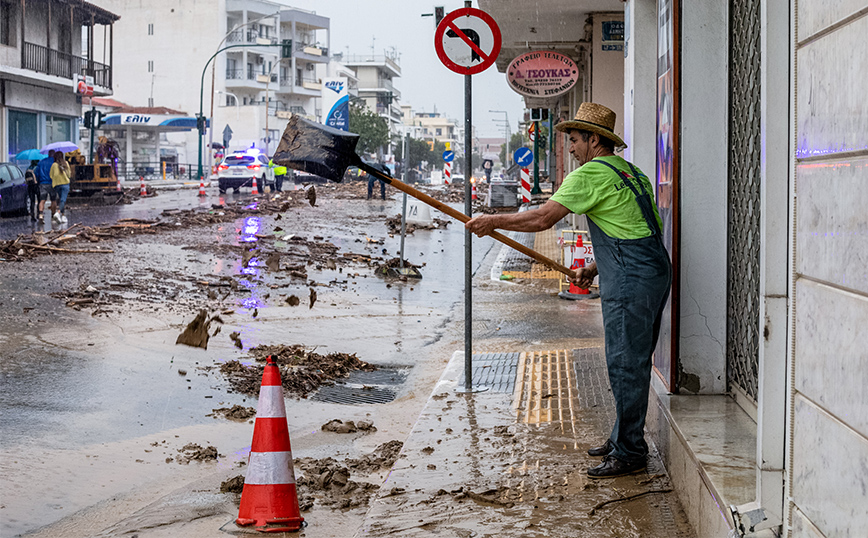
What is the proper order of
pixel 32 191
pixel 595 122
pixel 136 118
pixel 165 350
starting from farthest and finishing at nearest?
pixel 136 118, pixel 32 191, pixel 165 350, pixel 595 122

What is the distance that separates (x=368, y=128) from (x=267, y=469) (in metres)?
96.3

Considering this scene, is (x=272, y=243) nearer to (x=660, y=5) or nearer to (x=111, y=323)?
(x=111, y=323)

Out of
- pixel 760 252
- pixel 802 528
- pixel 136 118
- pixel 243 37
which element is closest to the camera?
pixel 802 528

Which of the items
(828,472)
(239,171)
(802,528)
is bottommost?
(802,528)

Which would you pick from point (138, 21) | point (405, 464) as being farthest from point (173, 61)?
point (405, 464)

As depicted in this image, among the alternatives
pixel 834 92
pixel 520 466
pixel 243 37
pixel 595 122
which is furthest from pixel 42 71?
pixel 243 37

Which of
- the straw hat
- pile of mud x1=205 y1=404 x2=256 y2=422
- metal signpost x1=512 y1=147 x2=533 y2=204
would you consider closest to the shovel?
the straw hat

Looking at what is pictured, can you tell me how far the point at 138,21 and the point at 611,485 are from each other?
8765cm

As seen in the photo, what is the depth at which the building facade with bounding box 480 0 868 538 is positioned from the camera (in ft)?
7.54

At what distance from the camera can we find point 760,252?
10.5 ft

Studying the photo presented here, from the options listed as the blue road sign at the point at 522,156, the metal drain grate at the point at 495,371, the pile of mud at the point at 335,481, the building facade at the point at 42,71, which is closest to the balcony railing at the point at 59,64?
the building facade at the point at 42,71

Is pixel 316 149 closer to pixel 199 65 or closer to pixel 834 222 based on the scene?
pixel 834 222

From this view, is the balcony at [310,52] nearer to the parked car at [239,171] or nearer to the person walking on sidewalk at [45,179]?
the parked car at [239,171]

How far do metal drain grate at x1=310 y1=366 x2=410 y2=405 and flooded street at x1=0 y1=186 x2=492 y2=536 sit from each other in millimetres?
77
